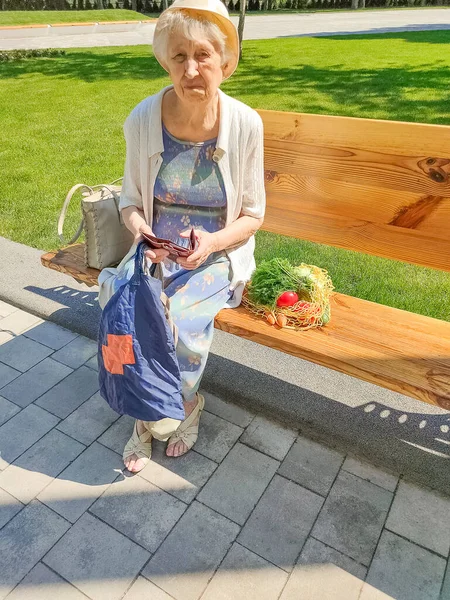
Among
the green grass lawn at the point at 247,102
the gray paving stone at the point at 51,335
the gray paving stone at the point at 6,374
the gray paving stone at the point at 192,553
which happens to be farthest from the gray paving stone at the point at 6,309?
the gray paving stone at the point at 192,553

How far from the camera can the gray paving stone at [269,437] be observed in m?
2.55

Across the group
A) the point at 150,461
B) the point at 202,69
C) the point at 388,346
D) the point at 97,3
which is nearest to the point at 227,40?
the point at 202,69

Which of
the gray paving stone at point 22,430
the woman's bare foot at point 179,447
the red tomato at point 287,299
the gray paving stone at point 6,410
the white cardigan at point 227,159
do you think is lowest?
the gray paving stone at point 6,410

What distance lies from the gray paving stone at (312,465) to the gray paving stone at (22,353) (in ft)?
5.45

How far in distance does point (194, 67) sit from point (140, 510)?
74.7 inches

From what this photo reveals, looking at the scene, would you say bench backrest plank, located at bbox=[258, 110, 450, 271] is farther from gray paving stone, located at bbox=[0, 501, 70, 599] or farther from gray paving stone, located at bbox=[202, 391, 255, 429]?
gray paving stone, located at bbox=[0, 501, 70, 599]

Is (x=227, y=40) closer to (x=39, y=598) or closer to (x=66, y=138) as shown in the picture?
(x=39, y=598)

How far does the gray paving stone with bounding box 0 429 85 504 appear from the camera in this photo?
237cm

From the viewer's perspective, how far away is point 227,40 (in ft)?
6.98

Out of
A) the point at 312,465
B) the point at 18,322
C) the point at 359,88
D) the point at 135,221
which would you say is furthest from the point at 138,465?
the point at 359,88

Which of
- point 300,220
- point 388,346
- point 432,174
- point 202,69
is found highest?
point 202,69

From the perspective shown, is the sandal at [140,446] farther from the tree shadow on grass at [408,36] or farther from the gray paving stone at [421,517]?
the tree shadow on grass at [408,36]

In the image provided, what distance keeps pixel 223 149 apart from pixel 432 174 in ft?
3.21

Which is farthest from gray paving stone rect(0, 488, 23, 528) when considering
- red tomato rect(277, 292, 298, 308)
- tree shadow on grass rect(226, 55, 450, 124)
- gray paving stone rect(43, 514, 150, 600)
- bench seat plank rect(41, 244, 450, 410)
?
tree shadow on grass rect(226, 55, 450, 124)
